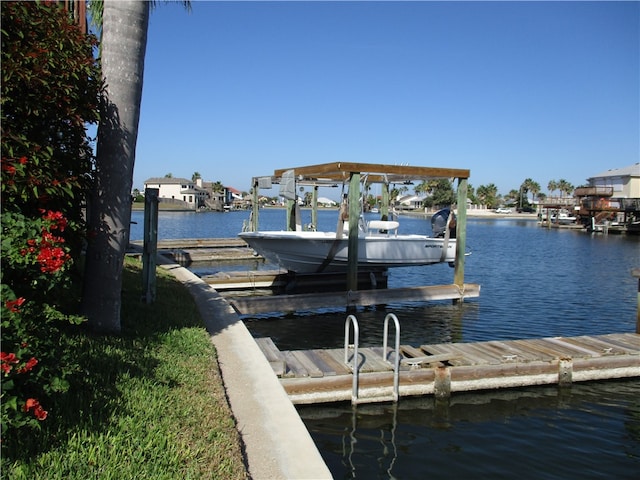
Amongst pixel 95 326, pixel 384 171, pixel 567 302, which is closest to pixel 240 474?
pixel 95 326

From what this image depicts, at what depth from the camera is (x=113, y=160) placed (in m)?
7.00

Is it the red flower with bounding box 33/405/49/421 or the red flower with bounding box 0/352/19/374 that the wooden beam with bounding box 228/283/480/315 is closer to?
the red flower with bounding box 33/405/49/421

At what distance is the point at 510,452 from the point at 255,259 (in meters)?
19.5

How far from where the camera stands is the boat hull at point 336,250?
1709 cm

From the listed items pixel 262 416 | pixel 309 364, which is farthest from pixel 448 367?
pixel 262 416

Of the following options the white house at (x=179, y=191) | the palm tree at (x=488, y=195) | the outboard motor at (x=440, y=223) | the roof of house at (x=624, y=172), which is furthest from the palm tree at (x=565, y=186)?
the outboard motor at (x=440, y=223)

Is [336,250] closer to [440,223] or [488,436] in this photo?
[440,223]

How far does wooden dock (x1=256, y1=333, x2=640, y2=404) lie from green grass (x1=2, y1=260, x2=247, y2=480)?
6.79 feet

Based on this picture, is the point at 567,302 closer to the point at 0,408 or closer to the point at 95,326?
the point at 95,326

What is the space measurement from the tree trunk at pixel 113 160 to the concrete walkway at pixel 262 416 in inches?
71.4

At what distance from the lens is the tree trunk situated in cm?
700

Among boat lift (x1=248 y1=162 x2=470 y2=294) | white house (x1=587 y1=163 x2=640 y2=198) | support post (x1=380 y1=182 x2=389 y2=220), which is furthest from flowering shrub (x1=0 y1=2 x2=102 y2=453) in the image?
white house (x1=587 y1=163 x2=640 y2=198)

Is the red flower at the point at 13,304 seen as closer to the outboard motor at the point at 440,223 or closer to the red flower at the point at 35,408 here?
the red flower at the point at 35,408

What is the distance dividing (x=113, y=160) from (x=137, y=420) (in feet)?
12.2
